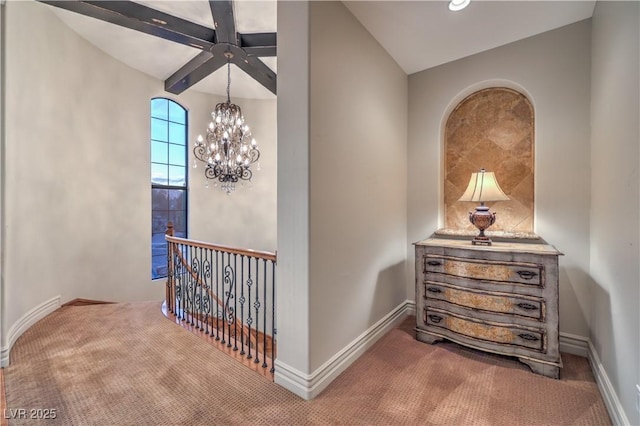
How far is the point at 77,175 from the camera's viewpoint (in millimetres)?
3422

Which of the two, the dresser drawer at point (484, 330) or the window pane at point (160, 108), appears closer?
the dresser drawer at point (484, 330)

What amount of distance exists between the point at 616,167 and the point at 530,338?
127 centimetres

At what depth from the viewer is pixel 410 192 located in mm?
3158

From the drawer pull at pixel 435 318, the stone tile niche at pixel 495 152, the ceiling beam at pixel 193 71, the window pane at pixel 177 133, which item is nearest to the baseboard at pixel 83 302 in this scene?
the window pane at pixel 177 133

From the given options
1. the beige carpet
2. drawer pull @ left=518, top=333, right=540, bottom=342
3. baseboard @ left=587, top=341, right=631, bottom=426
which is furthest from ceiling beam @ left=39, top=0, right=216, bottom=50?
baseboard @ left=587, top=341, right=631, bottom=426

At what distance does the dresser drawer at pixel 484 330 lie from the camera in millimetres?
2020

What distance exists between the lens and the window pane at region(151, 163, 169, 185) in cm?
443

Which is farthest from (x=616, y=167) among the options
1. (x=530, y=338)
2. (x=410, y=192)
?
(x=410, y=192)

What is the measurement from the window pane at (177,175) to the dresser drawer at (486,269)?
413cm

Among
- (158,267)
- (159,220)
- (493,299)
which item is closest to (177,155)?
(159,220)

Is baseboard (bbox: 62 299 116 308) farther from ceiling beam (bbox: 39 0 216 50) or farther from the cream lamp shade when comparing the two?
the cream lamp shade

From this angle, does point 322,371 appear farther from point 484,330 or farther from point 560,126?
point 560,126

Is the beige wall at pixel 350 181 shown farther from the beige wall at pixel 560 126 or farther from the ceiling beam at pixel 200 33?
the ceiling beam at pixel 200 33

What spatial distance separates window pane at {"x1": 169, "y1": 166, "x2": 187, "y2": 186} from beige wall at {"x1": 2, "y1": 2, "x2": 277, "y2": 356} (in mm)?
156
